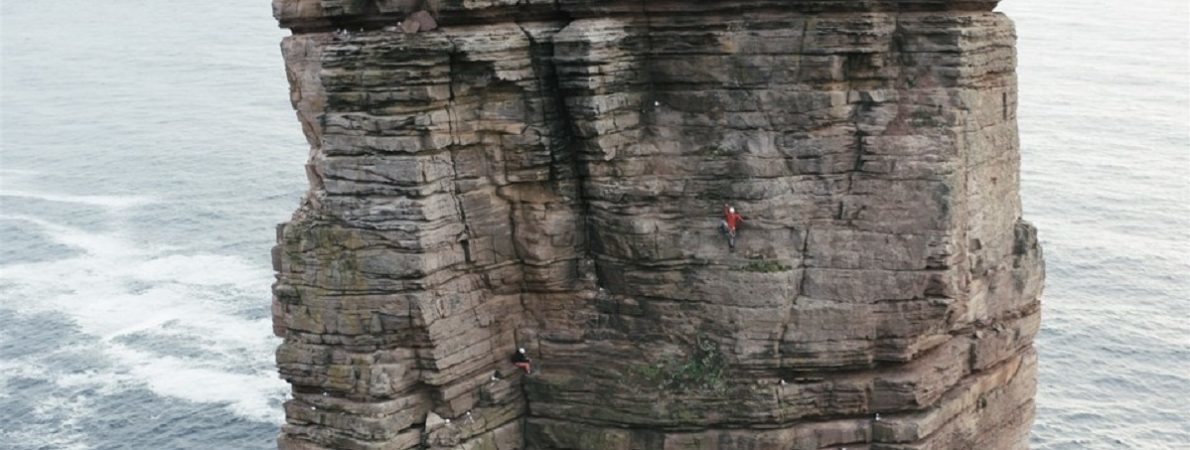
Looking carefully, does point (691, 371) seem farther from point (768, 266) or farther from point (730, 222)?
point (730, 222)

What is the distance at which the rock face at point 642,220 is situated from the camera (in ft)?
116

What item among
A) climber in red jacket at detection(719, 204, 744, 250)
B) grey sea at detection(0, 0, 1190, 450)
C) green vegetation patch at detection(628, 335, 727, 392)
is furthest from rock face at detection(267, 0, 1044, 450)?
grey sea at detection(0, 0, 1190, 450)

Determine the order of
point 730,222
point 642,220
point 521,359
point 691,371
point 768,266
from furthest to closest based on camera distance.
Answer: point 521,359
point 691,371
point 642,220
point 768,266
point 730,222

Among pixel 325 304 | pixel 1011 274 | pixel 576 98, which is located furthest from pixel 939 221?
pixel 325 304

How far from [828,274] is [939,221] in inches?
120

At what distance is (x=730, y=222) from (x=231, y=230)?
72789 millimetres

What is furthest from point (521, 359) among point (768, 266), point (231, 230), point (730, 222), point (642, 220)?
point (231, 230)

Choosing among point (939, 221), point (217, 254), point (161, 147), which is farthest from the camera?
point (161, 147)

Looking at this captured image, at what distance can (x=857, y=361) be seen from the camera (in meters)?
36.8

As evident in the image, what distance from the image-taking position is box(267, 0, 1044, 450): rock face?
116 feet

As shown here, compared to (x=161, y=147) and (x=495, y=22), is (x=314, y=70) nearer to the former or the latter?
(x=495, y=22)

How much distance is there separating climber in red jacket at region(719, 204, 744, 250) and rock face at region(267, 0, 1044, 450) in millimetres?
217

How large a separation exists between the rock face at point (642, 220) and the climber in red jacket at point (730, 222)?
0.22m

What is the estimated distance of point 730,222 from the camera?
36.2m
